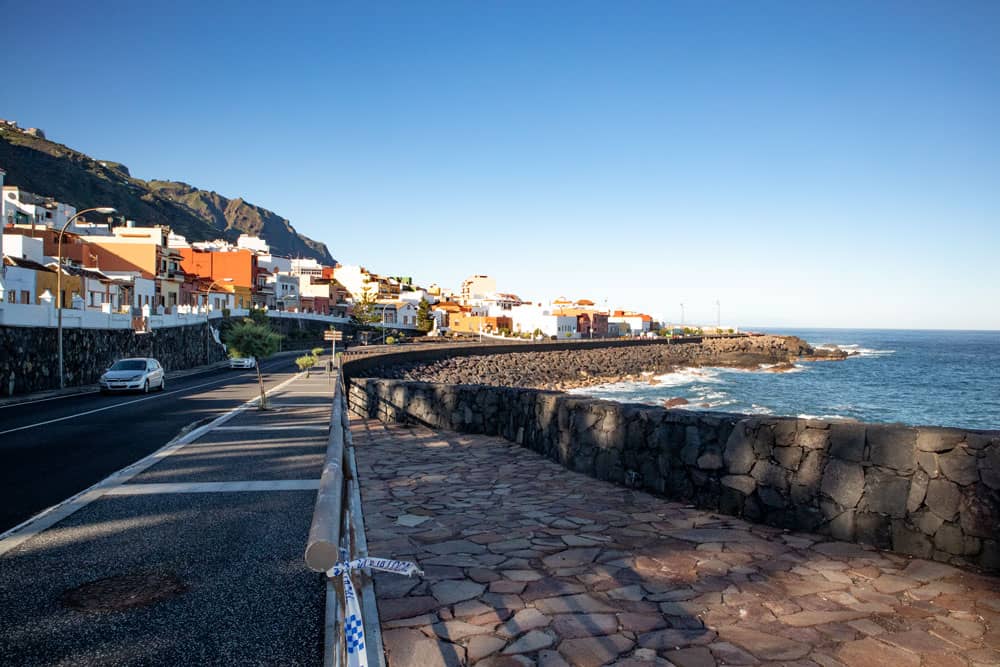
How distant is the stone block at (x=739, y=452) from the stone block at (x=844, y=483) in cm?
83

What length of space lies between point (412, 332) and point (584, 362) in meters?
42.9

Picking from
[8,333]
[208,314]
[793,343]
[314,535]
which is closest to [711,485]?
[314,535]

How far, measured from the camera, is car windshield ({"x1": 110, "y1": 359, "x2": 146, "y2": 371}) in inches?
1003

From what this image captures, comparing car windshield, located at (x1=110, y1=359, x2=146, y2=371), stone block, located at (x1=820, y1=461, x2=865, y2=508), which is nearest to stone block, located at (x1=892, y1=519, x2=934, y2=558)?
stone block, located at (x1=820, y1=461, x2=865, y2=508)

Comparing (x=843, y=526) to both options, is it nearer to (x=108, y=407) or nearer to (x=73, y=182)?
(x=108, y=407)

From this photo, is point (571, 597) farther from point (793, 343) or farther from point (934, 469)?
point (793, 343)

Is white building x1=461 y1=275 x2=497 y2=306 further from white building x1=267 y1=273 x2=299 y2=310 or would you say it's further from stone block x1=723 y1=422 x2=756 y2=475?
stone block x1=723 y1=422 x2=756 y2=475

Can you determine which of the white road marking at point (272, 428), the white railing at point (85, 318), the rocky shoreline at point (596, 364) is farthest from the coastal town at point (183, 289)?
the rocky shoreline at point (596, 364)

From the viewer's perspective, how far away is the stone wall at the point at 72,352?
23125 mm

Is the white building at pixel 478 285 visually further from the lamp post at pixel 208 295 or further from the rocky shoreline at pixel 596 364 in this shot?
the lamp post at pixel 208 295

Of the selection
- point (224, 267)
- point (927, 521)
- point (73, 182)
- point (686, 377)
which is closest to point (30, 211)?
point (224, 267)

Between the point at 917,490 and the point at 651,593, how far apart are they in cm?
275

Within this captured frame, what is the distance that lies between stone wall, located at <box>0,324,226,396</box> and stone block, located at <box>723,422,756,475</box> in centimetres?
2541

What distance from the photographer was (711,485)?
7367mm
